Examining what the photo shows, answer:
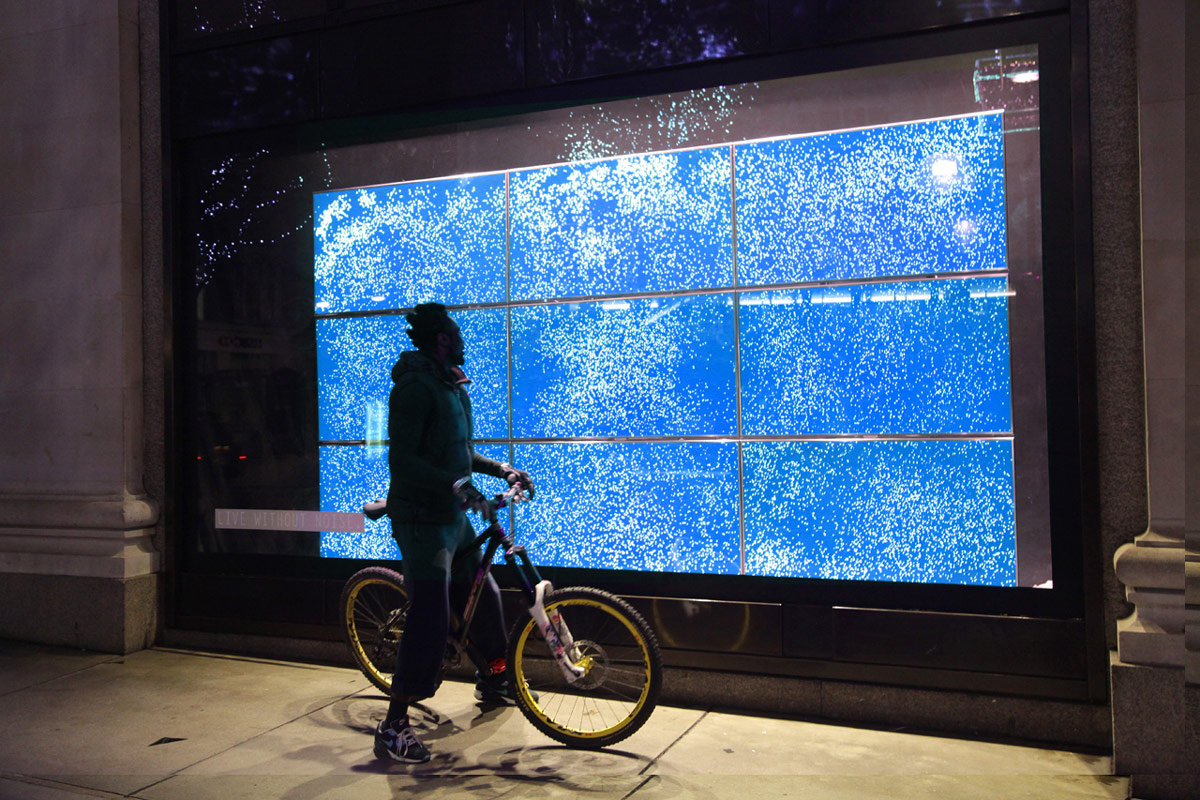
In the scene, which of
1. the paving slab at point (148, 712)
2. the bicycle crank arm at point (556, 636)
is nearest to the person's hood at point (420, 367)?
the bicycle crank arm at point (556, 636)

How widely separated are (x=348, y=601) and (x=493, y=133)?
3260mm

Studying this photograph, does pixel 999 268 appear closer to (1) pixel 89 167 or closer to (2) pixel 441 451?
(2) pixel 441 451

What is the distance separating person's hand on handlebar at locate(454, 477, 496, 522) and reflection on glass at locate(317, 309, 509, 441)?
5.63 ft

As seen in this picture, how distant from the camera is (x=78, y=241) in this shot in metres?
7.24

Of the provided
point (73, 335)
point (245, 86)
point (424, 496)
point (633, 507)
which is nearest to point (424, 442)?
point (424, 496)

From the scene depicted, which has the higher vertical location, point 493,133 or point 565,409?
point 493,133

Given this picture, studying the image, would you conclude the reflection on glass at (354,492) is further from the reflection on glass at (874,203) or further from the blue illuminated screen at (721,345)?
the reflection on glass at (874,203)

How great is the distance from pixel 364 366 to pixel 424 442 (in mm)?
2246

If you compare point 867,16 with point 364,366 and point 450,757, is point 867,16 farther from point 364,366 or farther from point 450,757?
point 450,757

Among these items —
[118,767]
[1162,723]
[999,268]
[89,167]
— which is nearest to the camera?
[1162,723]

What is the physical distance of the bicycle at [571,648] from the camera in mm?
4648

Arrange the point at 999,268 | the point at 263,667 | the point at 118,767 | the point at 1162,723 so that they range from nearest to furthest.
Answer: the point at 1162,723 → the point at 118,767 → the point at 999,268 → the point at 263,667

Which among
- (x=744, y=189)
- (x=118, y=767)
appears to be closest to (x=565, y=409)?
(x=744, y=189)

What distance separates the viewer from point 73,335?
284 inches
